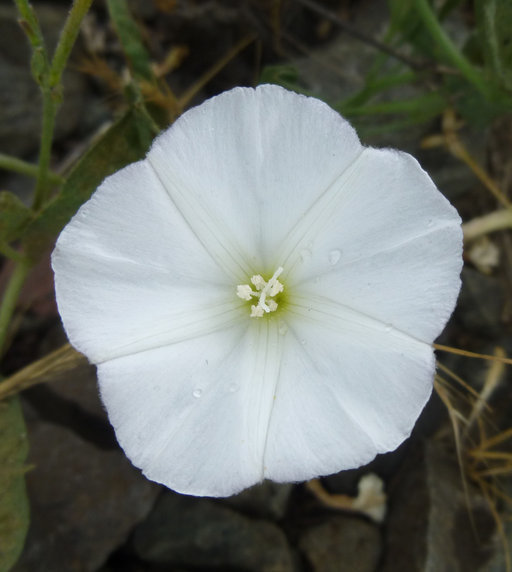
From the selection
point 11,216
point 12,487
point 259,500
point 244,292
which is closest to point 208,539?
point 259,500

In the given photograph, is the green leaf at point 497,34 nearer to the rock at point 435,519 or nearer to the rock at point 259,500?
the rock at point 435,519

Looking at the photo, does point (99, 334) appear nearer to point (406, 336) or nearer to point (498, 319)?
point (406, 336)

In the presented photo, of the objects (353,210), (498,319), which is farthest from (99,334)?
(498,319)

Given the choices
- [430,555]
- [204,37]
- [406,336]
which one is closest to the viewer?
[406,336]

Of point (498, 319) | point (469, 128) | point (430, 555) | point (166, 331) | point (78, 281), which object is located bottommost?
point (430, 555)

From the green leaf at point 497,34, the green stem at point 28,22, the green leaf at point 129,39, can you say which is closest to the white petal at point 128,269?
the green stem at point 28,22

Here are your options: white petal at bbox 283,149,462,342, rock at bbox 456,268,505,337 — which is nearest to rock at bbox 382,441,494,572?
rock at bbox 456,268,505,337

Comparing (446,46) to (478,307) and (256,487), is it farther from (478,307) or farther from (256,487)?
(256,487)

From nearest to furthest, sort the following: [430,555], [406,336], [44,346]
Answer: [406,336] < [430,555] < [44,346]
